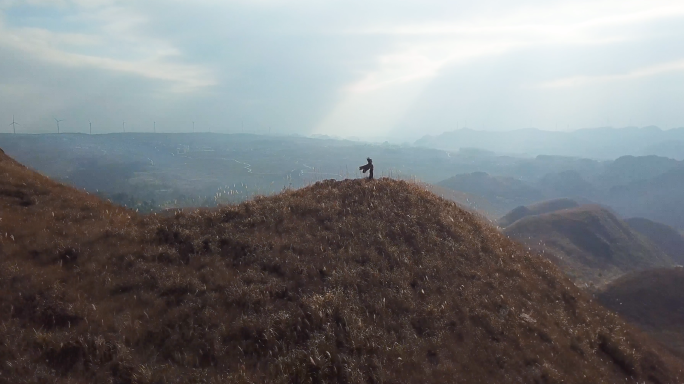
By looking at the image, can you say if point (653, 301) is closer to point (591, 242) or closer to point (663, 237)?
point (591, 242)

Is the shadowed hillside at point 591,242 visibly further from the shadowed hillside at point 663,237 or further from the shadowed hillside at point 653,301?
the shadowed hillside at point 653,301

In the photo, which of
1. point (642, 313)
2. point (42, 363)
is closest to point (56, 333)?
point (42, 363)

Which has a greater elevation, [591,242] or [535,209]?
[535,209]

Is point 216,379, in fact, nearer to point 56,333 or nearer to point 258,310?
point 258,310

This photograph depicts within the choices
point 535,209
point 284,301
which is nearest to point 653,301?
point 284,301

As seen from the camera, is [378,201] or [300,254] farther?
[378,201]

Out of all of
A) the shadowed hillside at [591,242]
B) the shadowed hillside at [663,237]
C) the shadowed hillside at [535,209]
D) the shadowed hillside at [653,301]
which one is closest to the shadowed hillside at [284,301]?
the shadowed hillside at [653,301]

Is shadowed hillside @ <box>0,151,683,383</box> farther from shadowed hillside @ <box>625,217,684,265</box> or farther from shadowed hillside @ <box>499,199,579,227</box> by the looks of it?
shadowed hillside @ <box>625,217,684,265</box>
